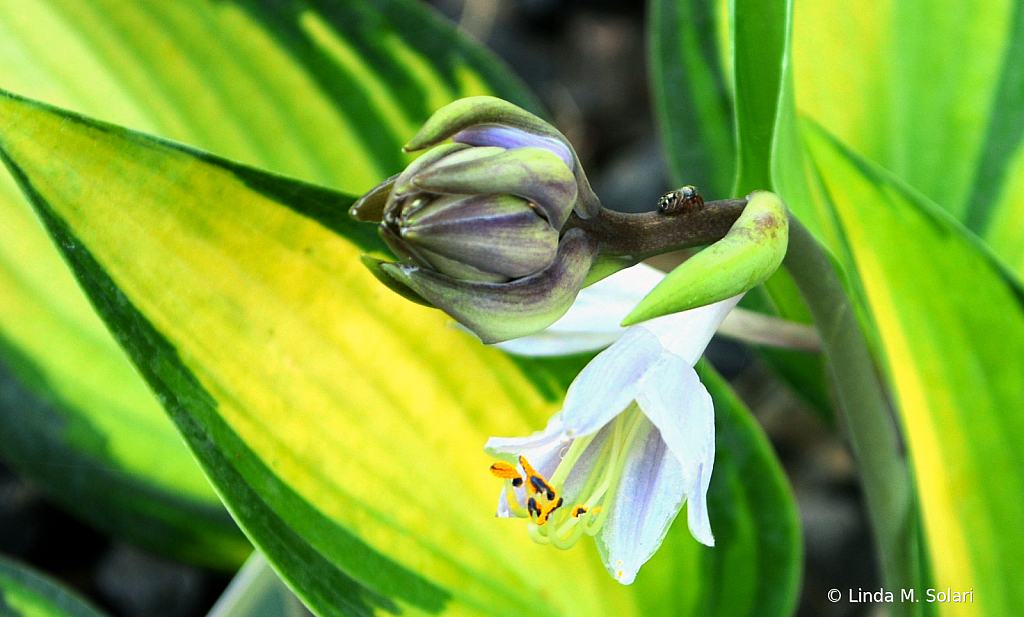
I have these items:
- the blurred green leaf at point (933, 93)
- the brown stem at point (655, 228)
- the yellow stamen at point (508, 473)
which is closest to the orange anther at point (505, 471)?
the yellow stamen at point (508, 473)

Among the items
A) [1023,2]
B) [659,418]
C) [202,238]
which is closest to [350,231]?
[202,238]

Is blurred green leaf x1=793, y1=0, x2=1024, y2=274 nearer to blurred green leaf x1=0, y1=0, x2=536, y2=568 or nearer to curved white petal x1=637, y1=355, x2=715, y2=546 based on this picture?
blurred green leaf x1=0, y1=0, x2=536, y2=568

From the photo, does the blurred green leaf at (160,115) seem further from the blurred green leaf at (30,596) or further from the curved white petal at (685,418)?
the curved white petal at (685,418)

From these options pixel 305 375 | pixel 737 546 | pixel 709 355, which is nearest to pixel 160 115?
pixel 305 375

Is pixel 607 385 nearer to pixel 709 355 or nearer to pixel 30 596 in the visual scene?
pixel 30 596

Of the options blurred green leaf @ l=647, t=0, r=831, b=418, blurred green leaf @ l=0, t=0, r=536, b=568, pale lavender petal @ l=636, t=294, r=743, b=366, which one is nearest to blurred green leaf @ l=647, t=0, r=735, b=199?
blurred green leaf @ l=647, t=0, r=831, b=418
